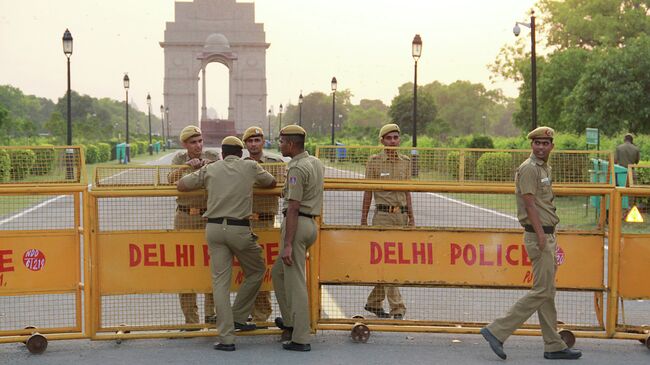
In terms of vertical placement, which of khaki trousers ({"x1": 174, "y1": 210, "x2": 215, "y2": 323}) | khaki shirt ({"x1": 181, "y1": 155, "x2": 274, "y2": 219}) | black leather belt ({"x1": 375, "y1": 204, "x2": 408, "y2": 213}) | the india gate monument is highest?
the india gate monument

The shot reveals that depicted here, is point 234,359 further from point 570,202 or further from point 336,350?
point 570,202

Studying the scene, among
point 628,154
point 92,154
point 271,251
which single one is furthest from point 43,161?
point 92,154

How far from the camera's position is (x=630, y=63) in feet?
152

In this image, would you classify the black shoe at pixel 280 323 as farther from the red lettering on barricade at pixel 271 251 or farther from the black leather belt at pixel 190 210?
the black leather belt at pixel 190 210

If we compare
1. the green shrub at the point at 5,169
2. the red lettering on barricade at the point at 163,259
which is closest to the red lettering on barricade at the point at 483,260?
the red lettering on barricade at the point at 163,259

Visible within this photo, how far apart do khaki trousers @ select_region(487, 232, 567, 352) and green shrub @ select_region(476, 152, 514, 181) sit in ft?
4.36

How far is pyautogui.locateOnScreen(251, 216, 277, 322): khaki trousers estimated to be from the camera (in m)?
7.78

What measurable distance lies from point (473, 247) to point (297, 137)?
5.88 feet

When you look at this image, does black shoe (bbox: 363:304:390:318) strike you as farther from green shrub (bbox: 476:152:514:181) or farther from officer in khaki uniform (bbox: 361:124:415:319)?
green shrub (bbox: 476:152:514:181)

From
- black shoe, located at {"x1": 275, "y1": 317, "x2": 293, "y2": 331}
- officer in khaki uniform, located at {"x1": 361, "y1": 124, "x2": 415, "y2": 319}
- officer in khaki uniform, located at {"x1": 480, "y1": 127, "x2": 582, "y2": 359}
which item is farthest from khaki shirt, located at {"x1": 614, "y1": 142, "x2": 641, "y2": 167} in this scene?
black shoe, located at {"x1": 275, "y1": 317, "x2": 293, "y2": 331}

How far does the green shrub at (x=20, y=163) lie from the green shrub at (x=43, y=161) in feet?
0.20

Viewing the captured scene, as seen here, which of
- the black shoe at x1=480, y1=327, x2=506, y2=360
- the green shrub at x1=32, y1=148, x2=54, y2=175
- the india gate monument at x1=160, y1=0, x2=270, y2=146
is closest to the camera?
the black shoe at x1=480, y1=327, x2=506, y2=360

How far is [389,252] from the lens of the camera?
761cm

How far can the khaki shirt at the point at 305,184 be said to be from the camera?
693 cm
